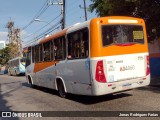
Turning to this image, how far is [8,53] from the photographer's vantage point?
86.4m

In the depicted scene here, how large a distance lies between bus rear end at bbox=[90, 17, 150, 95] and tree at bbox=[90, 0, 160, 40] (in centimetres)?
407

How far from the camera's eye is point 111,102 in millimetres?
10789

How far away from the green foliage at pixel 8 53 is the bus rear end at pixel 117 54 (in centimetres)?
7300

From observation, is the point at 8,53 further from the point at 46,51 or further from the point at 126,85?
the point at 126,85

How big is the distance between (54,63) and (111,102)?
3647 mm

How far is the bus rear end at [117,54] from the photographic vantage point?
9.89m

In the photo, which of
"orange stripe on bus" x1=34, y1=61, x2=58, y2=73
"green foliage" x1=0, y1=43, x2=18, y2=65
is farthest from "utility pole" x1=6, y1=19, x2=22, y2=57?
"orange stripe on bus" x1=34, y1=61, x2=58, y2=73

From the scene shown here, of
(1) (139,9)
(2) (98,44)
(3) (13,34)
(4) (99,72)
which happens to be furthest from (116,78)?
(3) (13,34)

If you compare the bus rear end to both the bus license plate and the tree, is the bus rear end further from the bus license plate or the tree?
the tree

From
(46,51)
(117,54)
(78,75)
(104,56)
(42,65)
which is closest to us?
(104,56)

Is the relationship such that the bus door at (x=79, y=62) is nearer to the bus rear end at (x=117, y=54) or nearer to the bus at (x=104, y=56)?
the bus at (x=104, y=56)

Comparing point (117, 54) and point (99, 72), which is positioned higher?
point (117, 54)

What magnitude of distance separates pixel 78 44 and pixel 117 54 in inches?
59.8

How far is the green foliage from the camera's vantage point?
81.8 m
